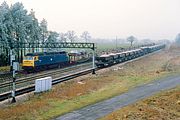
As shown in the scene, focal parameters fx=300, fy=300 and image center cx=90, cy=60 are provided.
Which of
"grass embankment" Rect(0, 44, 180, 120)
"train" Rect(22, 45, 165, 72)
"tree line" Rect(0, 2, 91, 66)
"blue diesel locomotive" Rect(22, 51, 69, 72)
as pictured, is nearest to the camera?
"grass embankment" Rect(0, 44, 180, 120)

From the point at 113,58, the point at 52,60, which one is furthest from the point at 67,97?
the point at 113,58

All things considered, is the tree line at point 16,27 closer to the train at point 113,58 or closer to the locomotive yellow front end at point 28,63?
the locomotive yellow front end at point 28,63

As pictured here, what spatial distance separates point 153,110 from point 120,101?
4277 millimetres

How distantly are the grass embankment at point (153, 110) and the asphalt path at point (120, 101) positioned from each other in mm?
1055

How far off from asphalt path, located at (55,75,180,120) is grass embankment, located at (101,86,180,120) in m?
1.06

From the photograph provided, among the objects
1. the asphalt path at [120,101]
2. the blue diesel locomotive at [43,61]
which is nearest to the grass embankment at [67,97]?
the asphalt path at [120,101]

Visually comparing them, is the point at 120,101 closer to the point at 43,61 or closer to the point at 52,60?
the point at 43,61

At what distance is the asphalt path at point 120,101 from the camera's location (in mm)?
23889

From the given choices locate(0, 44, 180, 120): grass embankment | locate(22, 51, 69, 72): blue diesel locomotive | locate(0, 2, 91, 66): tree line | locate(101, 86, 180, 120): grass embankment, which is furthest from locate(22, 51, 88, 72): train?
locate(101, 86, 180, 120): grass embankment

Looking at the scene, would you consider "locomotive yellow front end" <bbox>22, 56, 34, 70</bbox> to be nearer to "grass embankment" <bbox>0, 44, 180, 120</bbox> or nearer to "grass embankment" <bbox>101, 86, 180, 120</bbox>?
"grass embankment" <bbox>0, 44, 180, 120</bbox>

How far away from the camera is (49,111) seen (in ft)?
83.3

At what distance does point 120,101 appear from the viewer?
2891cm

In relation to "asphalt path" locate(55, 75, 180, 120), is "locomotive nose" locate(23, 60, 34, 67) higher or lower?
higher

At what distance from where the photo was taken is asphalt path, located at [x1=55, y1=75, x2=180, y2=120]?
23889 mm
